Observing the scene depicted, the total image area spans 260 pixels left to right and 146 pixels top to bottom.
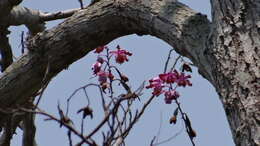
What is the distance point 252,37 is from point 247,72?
0.50ft

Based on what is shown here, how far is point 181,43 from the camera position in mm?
2727

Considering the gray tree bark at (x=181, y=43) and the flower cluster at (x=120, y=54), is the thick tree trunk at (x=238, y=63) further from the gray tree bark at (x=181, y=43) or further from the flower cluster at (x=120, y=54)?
the flower cluster at (x=120, y=54)

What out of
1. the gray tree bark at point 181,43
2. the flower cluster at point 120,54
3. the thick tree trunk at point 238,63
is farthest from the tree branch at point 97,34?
the flower cluster at point 120,54

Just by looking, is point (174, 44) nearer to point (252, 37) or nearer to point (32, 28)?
point (252, 37)

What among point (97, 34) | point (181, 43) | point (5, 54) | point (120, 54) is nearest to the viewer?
point (181, 43)

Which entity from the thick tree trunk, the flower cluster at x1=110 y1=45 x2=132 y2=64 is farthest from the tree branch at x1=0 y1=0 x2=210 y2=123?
the flower cluster at x1=110 y1=45 x2=132 y2=64

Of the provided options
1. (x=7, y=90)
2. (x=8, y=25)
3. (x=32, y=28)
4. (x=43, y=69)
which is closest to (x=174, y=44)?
(x=43, y=69)

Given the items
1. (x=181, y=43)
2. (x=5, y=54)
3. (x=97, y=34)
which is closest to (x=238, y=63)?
(x=181, y=43)

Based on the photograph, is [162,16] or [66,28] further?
[66,28]

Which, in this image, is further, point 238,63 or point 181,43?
point 181,43

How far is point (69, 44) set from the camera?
3.19 metres

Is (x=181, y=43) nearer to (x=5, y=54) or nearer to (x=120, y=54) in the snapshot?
(x=120, y=54)

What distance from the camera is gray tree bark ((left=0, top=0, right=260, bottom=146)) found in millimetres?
2250

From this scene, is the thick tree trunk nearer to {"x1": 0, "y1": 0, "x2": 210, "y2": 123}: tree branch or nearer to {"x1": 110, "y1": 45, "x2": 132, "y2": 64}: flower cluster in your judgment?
{"x1": 0, "y1": 0, "x2": 210, "y2": 123}: tree branch
